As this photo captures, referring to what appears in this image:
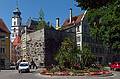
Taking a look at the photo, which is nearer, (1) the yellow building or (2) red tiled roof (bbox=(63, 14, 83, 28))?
(1) the yellow building

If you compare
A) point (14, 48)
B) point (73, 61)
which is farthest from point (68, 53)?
point (14, 48)

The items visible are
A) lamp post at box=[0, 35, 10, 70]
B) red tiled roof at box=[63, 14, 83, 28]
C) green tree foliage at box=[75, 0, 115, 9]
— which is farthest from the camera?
red tiled roof at box=[63, 14, 83, 28]

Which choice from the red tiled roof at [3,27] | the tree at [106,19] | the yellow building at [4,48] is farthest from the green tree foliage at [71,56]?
the red tiled roof at [3,27]

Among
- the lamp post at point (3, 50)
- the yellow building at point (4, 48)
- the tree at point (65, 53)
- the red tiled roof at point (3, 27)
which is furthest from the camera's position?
the red tiled roof at point (3, 27)

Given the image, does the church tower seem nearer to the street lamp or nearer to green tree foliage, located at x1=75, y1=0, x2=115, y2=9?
the street lamp

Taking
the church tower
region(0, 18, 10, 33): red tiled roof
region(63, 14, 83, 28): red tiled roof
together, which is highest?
the church tower

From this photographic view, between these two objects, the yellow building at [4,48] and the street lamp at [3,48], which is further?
the yellow building at [4,48]

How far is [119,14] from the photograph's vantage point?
20.1 meters

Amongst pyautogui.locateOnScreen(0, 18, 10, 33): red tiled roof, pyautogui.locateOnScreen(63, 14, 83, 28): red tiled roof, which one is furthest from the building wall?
pyautogui.locateOnScreen(63, 14, 83, 28): red tiled roof

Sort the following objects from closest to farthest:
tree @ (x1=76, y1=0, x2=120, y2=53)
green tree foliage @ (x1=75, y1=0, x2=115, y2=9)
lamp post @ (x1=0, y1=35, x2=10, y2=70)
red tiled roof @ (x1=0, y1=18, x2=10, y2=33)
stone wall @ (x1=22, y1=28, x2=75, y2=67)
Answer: green tree foliage @ (x1=75, y1=0, x2=115, y2=9) < tree @ (x1=76, y1=0, x2=120, y2=53) < stone wall @ (x1=22, y1=28, x2=75, y2=67) < lamp post @ (x1=0, y1=35, x2=10, y2=70) < red tiled roof @ (x1=0, y1=18, x2=10, y2=33)

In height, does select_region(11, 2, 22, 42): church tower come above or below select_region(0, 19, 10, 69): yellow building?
above

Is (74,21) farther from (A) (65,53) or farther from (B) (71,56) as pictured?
(A) (65,53)

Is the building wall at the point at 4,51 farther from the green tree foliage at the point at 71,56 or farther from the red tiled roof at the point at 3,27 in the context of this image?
the green tree foliage at the point at 71,56

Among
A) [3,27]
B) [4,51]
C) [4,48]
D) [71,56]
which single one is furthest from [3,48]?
[71,56]
